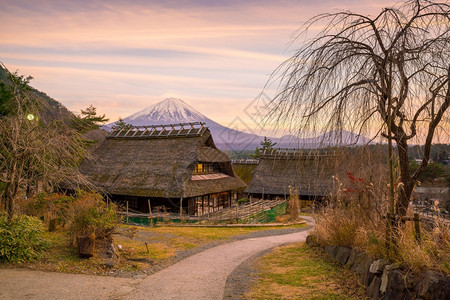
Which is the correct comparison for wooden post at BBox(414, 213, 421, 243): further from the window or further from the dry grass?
the window

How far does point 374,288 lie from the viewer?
268 inches

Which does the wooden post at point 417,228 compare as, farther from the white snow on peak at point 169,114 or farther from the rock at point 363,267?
the white snow on peak at point 169,114

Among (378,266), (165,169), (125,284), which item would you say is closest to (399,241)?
(378,266)

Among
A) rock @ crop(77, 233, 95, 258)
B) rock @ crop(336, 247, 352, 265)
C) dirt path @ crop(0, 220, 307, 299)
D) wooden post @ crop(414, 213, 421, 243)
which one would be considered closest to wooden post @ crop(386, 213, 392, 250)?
wooden post @ crop(414, 213, 421, 243)

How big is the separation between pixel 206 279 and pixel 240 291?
138cm

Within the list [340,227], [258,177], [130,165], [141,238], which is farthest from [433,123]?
[258,177]

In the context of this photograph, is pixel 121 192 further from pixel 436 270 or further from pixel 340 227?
pixel 436 270

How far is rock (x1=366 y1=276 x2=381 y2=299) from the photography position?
665 centimetres

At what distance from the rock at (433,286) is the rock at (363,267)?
1.65m

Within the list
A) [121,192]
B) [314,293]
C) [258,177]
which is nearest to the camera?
[314,293]

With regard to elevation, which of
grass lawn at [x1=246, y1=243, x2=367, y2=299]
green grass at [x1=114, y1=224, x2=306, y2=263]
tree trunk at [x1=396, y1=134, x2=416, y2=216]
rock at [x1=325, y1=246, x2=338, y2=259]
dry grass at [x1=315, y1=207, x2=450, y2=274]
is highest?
tree trunk at [x1=396, y1=134, x2=416, y2=216]

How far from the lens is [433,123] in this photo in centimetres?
603

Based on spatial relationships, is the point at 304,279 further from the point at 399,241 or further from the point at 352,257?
the point at 399,241

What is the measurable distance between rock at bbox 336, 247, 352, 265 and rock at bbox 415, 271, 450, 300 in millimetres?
3700
